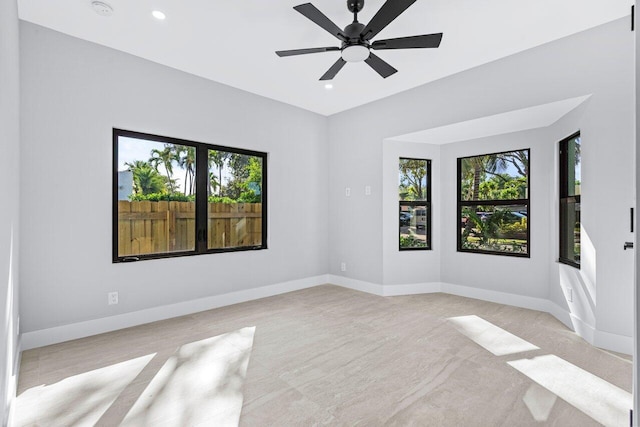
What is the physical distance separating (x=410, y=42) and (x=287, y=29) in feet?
3.74

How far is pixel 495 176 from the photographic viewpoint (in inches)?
175

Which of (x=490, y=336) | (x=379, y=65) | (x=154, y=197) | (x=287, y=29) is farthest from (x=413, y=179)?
(x=154, y=197)

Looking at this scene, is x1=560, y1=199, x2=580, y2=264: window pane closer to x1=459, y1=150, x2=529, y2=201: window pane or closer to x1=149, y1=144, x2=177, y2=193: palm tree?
x1=459, y1=150, x2=529, y2=201: window pane

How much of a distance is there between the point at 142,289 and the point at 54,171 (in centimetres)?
141

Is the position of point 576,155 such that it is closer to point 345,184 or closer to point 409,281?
point 409,281

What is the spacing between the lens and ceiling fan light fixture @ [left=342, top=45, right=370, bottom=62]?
2.66 metres

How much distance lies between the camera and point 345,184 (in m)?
5.20

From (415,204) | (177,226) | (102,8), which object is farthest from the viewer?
(415,204)

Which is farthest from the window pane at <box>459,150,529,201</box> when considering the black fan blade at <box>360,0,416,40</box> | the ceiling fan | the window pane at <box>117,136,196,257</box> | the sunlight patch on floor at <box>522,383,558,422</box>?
the window pane at <box>117,136,196,257</box>

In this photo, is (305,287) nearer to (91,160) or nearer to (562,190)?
(91,160)

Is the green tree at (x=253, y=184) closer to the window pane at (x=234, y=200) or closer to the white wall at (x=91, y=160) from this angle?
the window pane at (x=234, y=200)

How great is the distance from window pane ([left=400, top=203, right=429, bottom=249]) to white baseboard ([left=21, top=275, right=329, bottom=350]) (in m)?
1.88

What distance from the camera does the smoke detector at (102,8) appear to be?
258 cm

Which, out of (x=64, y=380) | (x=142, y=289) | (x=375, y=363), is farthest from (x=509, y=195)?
(x=64, y=380)
